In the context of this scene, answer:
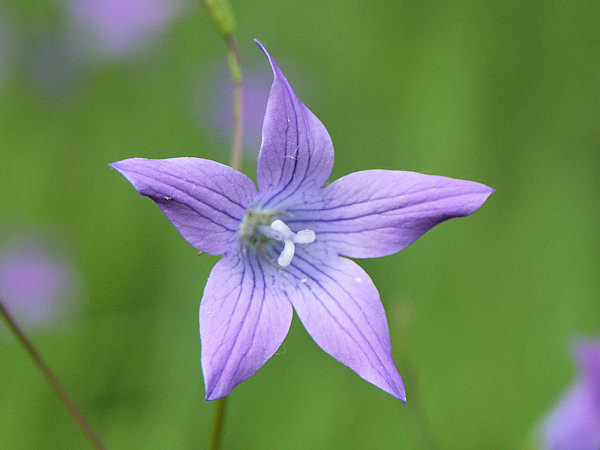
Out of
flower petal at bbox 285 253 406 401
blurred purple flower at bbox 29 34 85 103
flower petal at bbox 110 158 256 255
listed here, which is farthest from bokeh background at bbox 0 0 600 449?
flower petal at bbox 110 158 256 255

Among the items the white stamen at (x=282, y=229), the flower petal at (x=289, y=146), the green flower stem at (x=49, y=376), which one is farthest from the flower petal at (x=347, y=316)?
the green flower stem at (x=49, y=376)

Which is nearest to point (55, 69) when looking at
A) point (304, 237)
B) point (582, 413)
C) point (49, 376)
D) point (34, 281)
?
point (34, 281)

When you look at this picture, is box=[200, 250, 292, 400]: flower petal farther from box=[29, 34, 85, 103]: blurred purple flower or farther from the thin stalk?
box=[29, 34, 85, 103]: blurred purple flower

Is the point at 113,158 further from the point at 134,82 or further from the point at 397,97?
the point at 397,97

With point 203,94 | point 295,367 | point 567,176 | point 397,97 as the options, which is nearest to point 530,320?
point 567,176

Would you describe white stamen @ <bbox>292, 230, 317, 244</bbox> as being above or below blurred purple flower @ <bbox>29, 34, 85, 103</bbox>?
below
